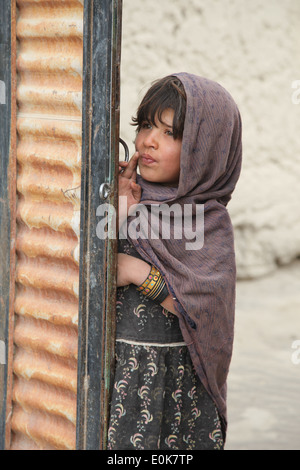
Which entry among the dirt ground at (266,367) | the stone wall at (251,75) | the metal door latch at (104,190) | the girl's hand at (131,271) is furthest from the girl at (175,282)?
the stone wall at (251,75)

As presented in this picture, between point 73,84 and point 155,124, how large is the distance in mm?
281

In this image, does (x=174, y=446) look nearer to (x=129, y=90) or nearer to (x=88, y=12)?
(x=88, y=12)

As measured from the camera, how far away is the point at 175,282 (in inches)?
80.5

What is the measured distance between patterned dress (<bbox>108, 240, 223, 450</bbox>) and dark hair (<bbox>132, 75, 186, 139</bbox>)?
0.40m

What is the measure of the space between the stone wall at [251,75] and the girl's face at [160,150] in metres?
3.40

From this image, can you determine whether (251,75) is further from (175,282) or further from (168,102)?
(175,282)

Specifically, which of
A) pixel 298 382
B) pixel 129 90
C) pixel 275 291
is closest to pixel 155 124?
pixel 298 382

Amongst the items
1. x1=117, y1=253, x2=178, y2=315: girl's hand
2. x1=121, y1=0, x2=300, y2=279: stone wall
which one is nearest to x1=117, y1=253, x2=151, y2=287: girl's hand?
x1=117, y1=253, x2=178, y2=315: girl's hand

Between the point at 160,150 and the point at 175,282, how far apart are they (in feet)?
1.36

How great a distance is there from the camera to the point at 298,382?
14.7 feet

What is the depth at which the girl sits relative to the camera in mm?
2049

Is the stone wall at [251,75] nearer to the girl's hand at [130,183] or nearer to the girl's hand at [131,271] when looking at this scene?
the girl's hand at [130,183]

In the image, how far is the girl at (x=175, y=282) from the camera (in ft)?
6.72

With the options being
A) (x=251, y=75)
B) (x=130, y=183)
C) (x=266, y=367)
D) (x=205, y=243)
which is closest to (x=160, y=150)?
(x=130, y=183)
